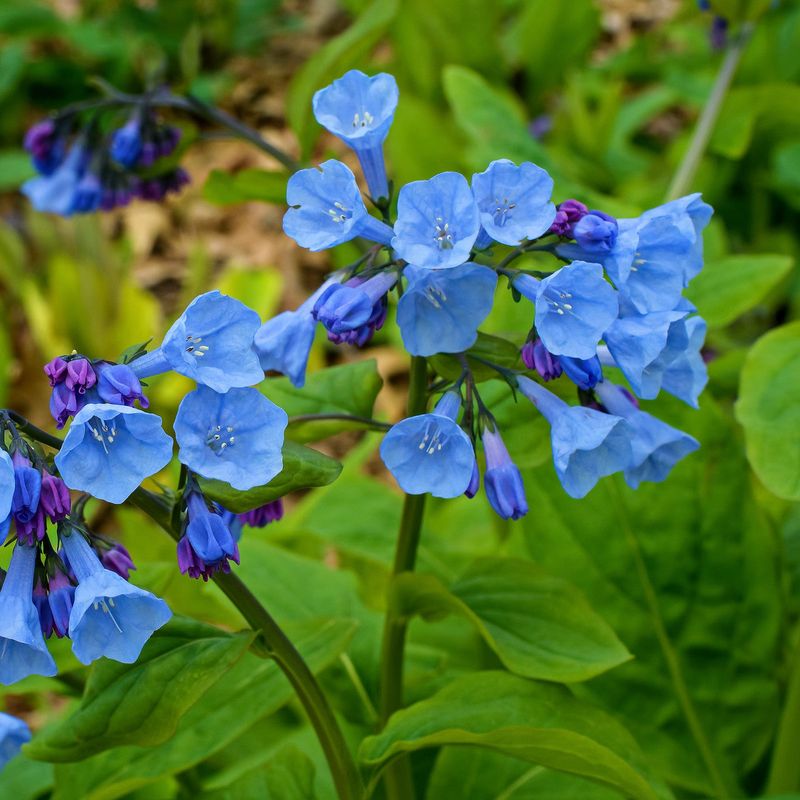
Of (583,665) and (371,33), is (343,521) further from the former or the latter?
(371,33)

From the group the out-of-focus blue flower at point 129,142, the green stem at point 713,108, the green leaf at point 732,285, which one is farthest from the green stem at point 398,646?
the green stem at point 713,108

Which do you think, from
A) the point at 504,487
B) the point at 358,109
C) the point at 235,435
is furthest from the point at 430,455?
the point at 358,109

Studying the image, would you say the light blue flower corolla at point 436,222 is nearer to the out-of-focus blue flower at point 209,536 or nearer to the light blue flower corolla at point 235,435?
the light blue flower corolla at point 235,435

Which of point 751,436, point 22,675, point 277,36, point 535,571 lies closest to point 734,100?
point 751,436

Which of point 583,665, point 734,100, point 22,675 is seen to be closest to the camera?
point 22,675

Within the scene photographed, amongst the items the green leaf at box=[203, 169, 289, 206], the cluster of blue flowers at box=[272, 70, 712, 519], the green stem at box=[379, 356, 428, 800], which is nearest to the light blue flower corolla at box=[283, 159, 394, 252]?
the cluster of blue flowers at box=[272, 70, 712, 519]

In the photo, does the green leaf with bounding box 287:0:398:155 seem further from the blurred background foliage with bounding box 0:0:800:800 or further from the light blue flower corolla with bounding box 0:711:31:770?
the light blue flower corolla with bounding box 0:711:31:770
